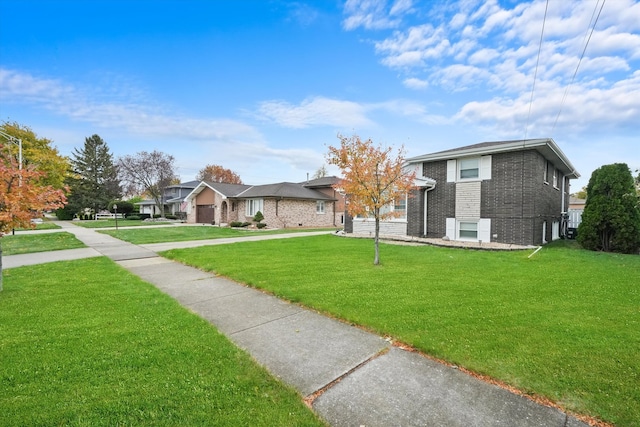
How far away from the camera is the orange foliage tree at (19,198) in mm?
→ 5195

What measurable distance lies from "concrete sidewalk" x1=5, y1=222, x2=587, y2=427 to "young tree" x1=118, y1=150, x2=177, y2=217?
130ft

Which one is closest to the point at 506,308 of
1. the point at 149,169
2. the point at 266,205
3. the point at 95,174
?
the point at 266,205

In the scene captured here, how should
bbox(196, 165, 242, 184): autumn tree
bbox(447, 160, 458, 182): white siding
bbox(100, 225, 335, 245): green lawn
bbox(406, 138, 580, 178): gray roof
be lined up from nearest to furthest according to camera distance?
1. bbox(406, 138, 580, 178): gray roof
2. bbox(447, 160, 458, 182): white siding
3. bbox(100, 225, 335, 245): green lawn
4. bbox(196, 165, 242, 184): autumn tree

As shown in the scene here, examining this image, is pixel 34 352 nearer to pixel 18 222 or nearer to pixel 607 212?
pixel 18 222

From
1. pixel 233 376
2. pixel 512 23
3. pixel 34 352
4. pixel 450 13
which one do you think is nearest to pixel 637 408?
pixel 233 376

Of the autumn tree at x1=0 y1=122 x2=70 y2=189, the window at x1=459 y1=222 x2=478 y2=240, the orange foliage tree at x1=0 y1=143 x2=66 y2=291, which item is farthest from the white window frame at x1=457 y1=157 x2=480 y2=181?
the autumn tree at x1=0 y1=122 x2=70 y2=189

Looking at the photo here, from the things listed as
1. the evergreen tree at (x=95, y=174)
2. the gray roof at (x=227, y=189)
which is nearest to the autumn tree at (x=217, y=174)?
the evergreen tree at (x=95, y=174)

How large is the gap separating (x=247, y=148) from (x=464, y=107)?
2840cm

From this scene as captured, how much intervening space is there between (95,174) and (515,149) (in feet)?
180

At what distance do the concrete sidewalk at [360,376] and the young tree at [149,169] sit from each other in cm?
3962

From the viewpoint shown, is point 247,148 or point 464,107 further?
point 247,148

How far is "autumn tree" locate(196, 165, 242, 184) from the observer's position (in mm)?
62031

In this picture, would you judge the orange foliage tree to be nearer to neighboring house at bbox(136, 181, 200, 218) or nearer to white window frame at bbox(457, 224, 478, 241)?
white window frame at bbox(457, 224, 478, 241)

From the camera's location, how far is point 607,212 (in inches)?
443
